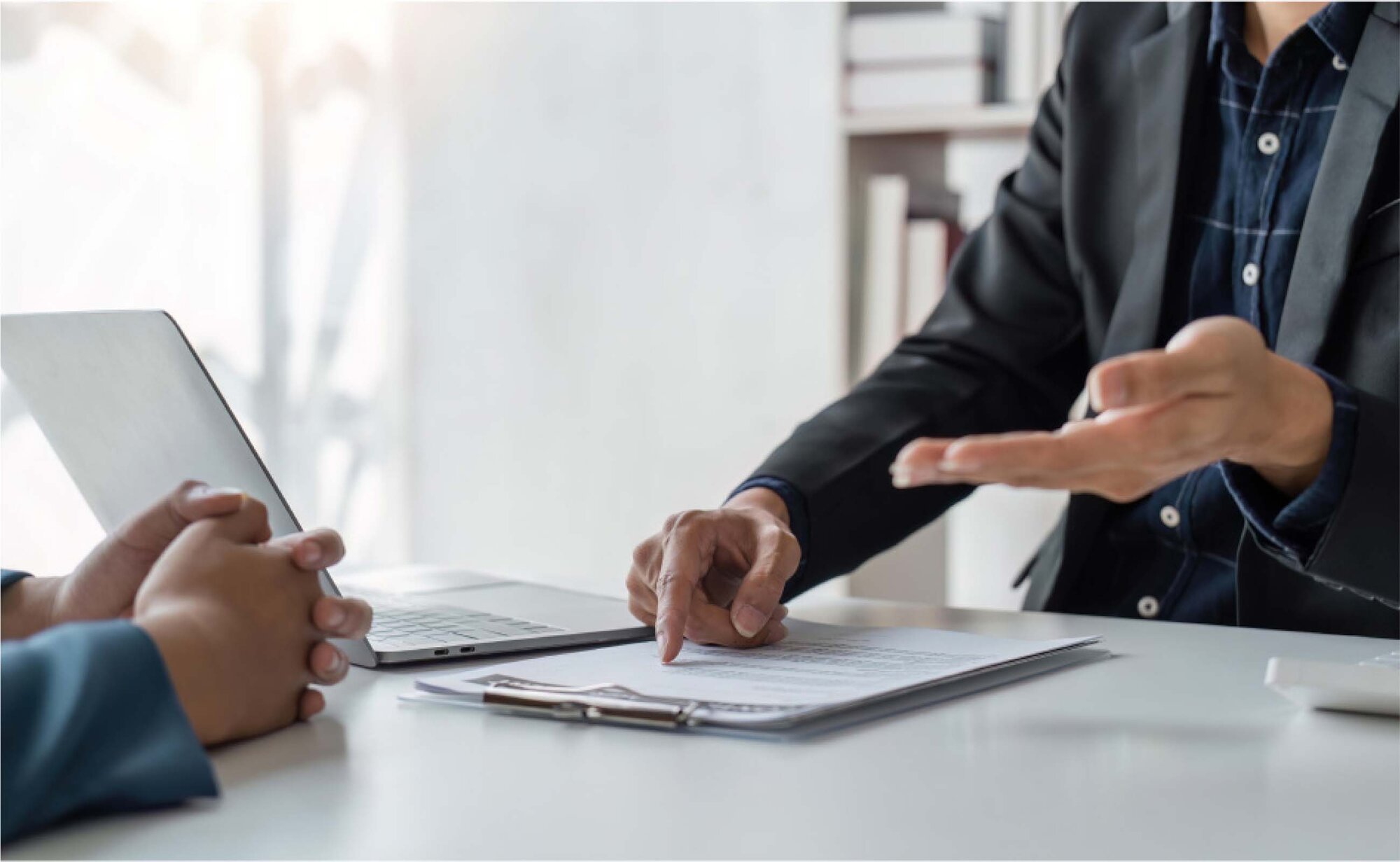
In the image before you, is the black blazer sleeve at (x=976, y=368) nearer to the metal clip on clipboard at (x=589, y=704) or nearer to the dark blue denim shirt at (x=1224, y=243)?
the dark blue denim shirt at (x=1224, y=243)

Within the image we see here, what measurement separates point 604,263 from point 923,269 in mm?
639

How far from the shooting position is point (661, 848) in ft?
1.56

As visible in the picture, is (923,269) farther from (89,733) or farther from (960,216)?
(89,733)

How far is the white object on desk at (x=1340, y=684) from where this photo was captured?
0.65 m

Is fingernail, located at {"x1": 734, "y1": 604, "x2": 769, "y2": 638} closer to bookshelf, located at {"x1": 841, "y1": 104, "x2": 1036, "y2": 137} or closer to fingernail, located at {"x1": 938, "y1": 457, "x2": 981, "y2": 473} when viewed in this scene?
fingernail, located at {"x1": 938, "y1": 457, "x2": 981, "y2": 473}

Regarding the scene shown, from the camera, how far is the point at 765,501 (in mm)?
1093

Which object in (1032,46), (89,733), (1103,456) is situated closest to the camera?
(89,733)

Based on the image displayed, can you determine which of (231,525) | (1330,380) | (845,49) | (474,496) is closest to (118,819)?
(231,525)

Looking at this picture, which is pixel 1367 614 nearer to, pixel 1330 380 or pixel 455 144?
pixel 1330 380

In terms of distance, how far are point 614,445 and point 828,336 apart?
48 cm

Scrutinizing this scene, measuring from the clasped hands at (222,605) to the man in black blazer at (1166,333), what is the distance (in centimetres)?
21

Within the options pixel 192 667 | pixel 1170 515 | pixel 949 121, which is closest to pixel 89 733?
pixel 192 667

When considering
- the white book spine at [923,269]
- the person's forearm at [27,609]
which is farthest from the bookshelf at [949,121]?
the person's forearm at [27,609]

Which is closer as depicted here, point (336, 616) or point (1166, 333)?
point (336, 616)
